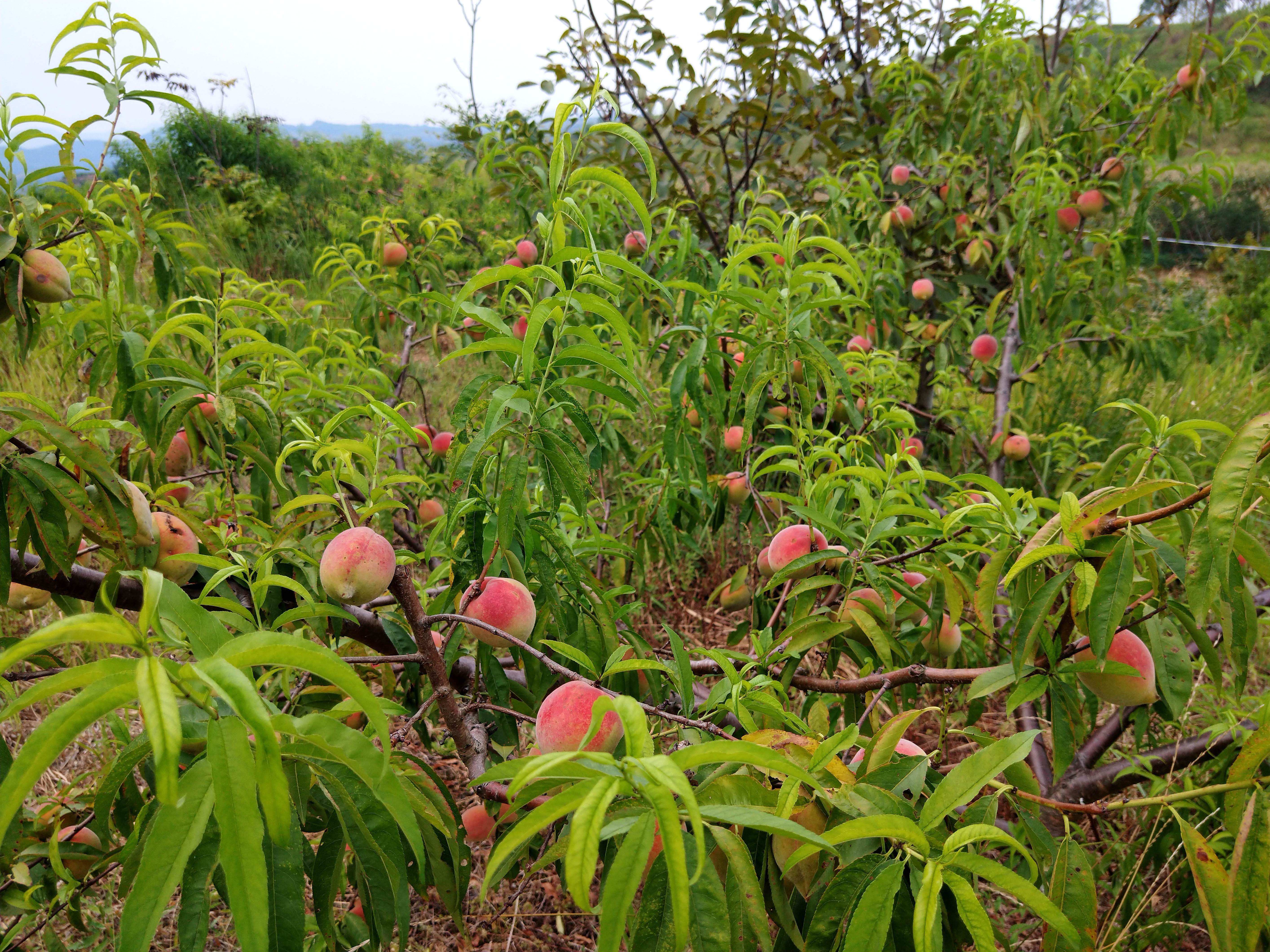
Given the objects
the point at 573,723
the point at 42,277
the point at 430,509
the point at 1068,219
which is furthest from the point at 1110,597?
the point at 1068,219

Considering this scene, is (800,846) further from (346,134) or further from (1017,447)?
(346,134)

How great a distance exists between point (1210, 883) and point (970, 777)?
1.00 feet

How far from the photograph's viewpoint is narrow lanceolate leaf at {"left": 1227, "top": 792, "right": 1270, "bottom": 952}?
2.09ft

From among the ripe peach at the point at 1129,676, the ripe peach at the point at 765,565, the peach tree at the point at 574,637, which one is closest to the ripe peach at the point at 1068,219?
the peach tree at the point at 574,637

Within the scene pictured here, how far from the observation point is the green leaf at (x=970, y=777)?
1.91 feet

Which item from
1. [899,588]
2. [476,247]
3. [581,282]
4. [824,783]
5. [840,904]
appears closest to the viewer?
[840,904]

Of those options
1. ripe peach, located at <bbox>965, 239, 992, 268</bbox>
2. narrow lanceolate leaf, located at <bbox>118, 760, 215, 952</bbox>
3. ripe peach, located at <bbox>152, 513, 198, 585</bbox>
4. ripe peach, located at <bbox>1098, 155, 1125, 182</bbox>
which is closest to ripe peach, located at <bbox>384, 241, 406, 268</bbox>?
ripe peach, located at <bbox>152, 513, 198, 585</bbox>

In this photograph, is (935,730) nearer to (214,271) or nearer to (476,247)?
(214,271)

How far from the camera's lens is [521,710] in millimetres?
1195

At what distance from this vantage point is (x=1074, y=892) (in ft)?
2.30

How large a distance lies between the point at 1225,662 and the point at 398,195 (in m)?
8.72

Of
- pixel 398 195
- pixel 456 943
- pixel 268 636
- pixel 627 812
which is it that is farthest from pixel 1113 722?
pixel 398 195

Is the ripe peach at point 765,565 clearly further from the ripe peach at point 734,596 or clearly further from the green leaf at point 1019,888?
the green leaf at point 1019,888

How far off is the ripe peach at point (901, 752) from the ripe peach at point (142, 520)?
0.93m
